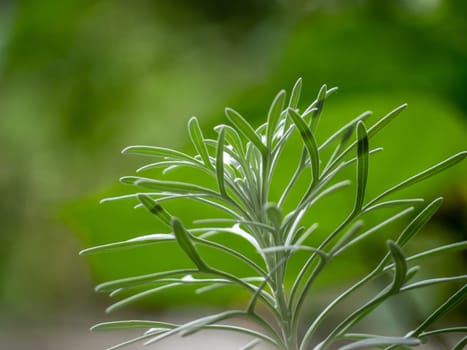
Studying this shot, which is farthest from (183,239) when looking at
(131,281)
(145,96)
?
(145,96)

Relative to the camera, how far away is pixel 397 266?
157mm

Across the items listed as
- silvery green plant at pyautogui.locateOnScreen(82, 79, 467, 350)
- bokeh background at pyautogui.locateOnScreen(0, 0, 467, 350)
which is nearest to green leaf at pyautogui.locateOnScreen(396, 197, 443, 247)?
silvery green plant at pyautogui.locateOnScreen(82, 79, 467, 350)

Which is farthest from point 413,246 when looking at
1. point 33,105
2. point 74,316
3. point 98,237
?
point 33,105

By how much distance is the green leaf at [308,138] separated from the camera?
6.4 inches

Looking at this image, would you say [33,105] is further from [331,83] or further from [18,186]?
[331,83]

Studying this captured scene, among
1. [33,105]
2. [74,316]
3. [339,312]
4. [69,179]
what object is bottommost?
[339,312]

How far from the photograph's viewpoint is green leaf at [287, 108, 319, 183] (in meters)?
0.16

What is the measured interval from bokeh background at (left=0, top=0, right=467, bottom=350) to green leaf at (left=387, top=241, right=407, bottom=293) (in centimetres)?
30

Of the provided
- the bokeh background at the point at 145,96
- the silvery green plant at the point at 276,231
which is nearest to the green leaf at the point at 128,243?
the silvery green plant at the point at 276,231

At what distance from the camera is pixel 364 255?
494mm

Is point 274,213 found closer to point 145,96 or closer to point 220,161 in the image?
point 220,161

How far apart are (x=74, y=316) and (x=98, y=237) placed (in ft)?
0.91

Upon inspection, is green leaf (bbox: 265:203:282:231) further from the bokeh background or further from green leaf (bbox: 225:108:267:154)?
the bokeh background

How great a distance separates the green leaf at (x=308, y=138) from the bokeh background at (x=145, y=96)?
29cm
